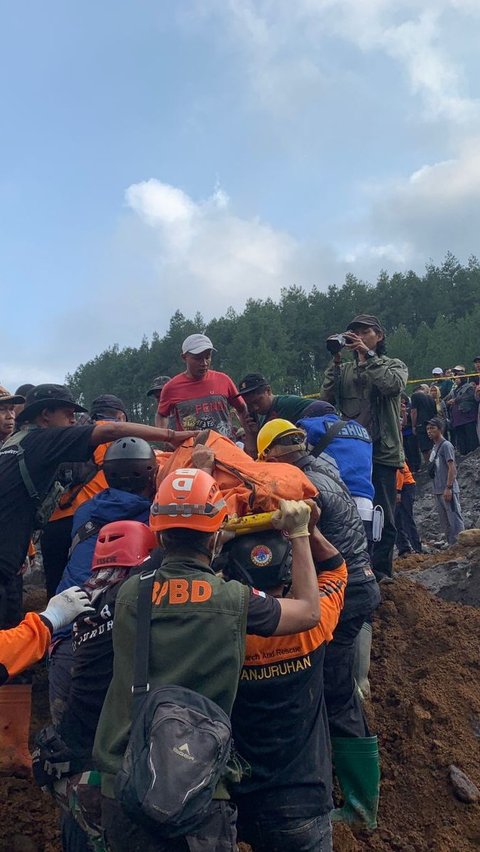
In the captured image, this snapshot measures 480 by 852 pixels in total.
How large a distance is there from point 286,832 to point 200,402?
3514 millimetres

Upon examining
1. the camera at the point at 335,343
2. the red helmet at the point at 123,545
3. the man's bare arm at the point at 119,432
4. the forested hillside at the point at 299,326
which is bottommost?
the red helmet at the point at 123,545

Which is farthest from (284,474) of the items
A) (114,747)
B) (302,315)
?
(302,315)

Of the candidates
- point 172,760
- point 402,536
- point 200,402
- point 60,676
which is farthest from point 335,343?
point 402,536

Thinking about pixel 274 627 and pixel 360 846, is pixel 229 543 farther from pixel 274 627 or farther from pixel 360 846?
pixel 360 846

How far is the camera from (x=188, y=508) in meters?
2.42

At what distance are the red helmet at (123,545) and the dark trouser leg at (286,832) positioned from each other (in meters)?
1.11

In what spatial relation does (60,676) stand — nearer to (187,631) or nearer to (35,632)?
(35,632)

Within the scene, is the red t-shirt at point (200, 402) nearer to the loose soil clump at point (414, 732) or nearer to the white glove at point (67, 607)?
the loose soil clump at point (414, 732)

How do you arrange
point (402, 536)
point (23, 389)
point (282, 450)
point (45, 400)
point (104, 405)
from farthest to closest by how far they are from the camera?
point (402, 536)
point (23, 389)
point (104, 405)
point (45, 400)
point (282, 450)

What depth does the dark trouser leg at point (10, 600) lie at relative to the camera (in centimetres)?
409

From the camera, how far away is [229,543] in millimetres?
2920

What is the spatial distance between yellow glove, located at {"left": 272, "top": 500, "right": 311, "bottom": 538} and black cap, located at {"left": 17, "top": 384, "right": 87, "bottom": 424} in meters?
2.18

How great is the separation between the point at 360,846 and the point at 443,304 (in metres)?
62.6


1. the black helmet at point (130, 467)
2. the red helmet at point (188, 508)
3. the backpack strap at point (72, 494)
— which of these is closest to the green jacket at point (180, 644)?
the red helmet at point (188, 508)
